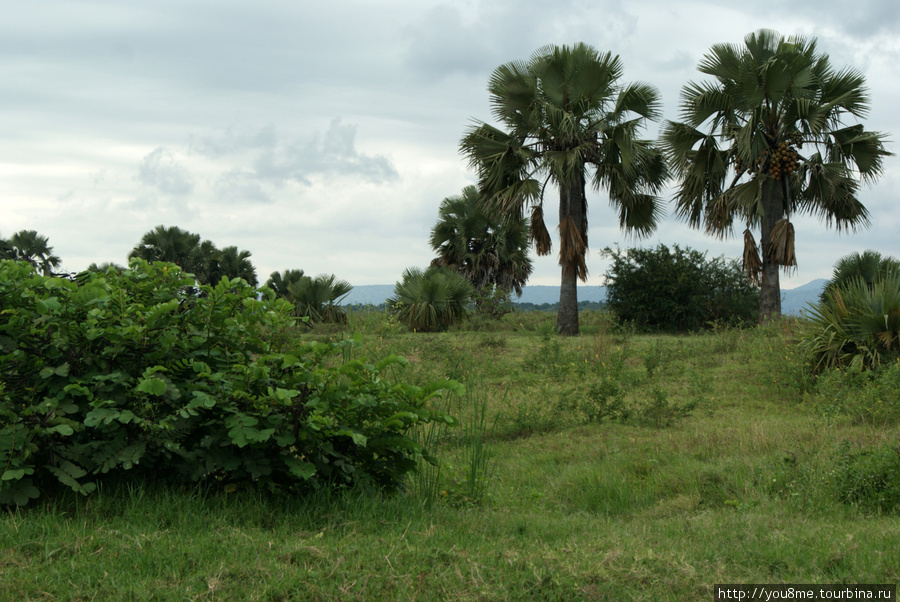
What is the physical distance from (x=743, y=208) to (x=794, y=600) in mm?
17154

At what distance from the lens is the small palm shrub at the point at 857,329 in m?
8.99

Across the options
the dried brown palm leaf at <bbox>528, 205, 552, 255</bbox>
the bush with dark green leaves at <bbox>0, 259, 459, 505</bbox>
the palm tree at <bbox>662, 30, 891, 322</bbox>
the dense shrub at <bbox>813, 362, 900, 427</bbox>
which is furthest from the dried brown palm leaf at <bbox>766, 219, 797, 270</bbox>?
the bush with dark green leaves at <bbox>0, 259, 459, 505</bbox>

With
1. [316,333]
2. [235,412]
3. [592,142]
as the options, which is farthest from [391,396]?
[592,142]

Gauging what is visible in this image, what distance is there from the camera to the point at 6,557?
3010 millimetres

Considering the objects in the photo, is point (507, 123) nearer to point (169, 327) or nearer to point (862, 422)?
point (862, 422)

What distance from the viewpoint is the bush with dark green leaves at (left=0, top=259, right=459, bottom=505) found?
135 inches

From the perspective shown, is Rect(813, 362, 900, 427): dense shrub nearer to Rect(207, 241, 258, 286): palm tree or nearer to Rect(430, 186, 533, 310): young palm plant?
Rect(430, 186, 533, 310): young palm plant

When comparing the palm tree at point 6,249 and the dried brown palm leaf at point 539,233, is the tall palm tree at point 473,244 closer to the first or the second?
the dried brown palm leaf at point 539,233

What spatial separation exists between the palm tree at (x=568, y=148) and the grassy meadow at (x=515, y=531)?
42.3 feet

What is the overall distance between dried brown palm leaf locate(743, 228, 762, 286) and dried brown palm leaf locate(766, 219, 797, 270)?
2.05 feet

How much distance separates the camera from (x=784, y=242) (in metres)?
18.2

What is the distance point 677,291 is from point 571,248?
373cm

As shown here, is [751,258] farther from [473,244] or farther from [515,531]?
[515,531]

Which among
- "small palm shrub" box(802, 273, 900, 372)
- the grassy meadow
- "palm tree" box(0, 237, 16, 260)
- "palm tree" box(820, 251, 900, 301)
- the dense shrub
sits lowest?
the grassy meadow
